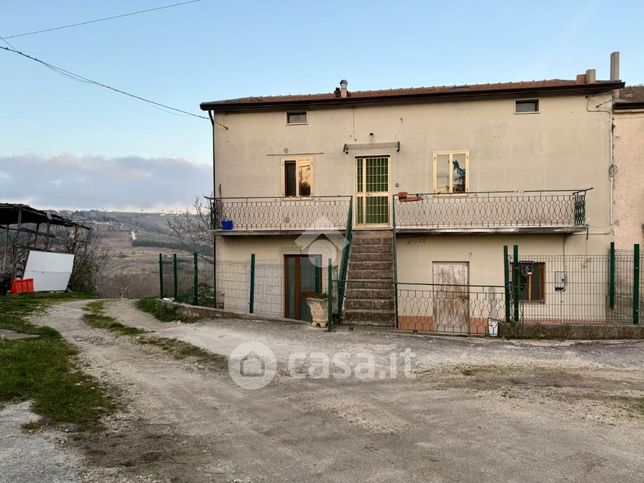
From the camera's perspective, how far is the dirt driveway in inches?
147

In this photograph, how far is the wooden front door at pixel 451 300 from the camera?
511 inches

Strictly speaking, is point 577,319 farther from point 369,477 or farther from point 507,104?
point 369,477

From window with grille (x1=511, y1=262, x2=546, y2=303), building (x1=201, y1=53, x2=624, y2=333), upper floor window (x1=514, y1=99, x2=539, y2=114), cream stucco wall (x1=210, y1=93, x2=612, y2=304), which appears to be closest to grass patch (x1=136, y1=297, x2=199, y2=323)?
building (x1=201, y1=53, x2=624, y2=333)

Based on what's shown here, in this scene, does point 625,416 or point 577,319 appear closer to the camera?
point 625,416

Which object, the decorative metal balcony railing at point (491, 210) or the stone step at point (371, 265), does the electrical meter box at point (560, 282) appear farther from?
the stone step at point (371, 265)

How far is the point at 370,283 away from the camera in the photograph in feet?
36.2

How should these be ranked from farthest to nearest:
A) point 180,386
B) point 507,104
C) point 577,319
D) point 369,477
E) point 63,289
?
point 63,289
point 507,104
point 577,319
point 180,386
point 369,477

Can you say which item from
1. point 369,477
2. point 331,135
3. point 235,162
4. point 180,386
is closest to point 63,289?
point 235,162

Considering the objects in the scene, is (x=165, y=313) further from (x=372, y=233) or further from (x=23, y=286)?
(x=23, y=286)

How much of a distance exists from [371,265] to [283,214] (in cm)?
367

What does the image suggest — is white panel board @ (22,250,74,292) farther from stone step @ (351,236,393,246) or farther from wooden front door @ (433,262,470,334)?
wooden front door @ (433,262,470,334)

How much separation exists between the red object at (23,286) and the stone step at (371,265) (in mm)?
14743

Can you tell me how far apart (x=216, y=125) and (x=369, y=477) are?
41.7ft

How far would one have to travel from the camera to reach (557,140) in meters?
13.0
